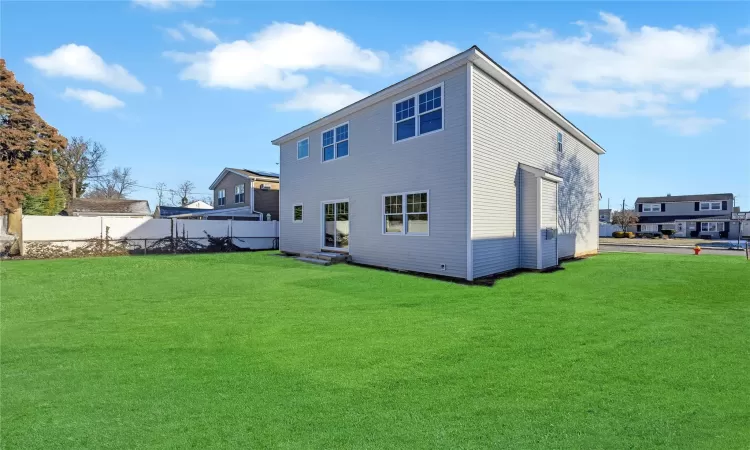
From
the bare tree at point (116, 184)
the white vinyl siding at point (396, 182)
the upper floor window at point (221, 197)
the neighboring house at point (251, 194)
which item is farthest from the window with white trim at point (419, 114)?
the bare tree at point (116, 184)

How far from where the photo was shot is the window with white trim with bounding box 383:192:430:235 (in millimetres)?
10438

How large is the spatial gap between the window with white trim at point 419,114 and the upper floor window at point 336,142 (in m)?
2.83

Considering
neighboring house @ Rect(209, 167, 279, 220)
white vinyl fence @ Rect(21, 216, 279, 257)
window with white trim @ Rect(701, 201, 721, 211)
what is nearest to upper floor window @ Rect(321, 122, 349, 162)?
white vinyl fence @ Rect(21, 216, 279, 257)

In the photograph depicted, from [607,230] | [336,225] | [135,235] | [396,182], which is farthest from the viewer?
[607,230]

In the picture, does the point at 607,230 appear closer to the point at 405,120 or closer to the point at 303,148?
the point at 303,148

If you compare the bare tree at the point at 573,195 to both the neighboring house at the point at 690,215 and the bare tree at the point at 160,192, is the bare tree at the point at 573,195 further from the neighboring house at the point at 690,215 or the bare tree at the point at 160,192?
the bare tree at the point at 160,192

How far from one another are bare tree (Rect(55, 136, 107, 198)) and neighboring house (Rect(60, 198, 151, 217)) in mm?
4755

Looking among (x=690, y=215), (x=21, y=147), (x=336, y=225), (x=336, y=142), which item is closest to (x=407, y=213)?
(x=336, y=225)

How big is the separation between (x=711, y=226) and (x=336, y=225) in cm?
4775

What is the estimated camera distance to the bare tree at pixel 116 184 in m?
48.9

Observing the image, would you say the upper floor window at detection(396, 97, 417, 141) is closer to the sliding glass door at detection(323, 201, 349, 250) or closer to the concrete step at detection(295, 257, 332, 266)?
the sliding glass door at detection(323, 201, 349, 250)

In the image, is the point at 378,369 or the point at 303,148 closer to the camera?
the point at 378,369

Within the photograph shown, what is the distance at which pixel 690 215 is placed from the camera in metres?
43.2

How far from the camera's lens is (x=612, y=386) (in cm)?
330
